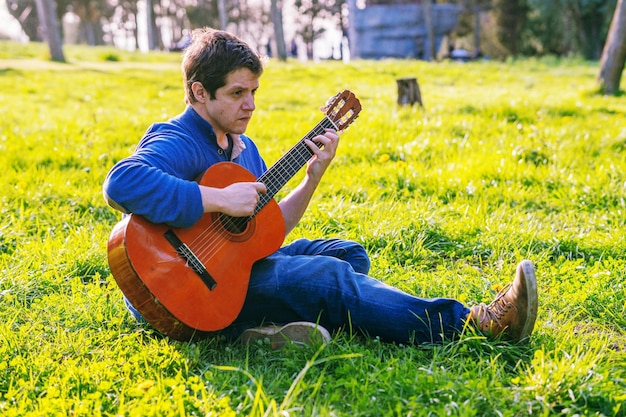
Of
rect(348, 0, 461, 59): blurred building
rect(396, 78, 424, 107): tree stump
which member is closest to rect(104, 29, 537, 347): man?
rect(396, 78, 424, 107): tree stump

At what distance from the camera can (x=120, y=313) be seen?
322 centimetres

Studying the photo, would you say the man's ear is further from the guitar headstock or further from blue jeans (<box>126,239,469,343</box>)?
blue jeans (<box>126,239,469,343</box>)

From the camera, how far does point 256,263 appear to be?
9.68ft

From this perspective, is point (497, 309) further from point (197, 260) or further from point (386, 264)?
point (197, 260)

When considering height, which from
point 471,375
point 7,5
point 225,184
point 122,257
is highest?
point 7,5

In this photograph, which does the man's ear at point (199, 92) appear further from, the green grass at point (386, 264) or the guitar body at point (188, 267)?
the green grass at point (386, 264)

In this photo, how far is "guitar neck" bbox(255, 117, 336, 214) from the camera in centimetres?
302

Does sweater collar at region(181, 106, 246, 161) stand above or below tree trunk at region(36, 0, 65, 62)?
below

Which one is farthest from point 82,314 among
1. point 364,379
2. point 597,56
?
point 597,56

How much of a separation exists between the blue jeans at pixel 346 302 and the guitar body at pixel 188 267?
4.7 inches

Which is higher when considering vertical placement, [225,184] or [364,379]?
[225,184]

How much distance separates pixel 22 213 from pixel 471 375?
341cm

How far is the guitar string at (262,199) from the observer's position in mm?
2732

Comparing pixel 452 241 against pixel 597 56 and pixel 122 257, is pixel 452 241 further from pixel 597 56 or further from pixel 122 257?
pixel 597 56
